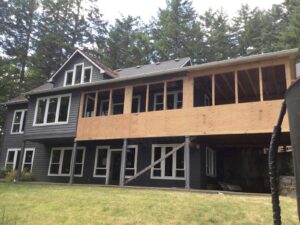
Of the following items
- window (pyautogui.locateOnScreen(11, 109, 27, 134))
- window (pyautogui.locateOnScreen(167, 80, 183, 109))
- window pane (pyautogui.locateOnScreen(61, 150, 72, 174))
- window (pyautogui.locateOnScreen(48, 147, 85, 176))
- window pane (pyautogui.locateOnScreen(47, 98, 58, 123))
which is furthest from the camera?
window (pyautogui.locateOnScreen(11, 109, 27, 134))

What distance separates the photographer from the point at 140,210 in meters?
8.34

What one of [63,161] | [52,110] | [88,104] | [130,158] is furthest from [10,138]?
[130,158]

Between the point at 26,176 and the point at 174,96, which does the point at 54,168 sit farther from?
the point at 174,96

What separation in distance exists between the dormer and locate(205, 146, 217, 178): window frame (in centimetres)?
682

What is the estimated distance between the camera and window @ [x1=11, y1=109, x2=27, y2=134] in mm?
22250

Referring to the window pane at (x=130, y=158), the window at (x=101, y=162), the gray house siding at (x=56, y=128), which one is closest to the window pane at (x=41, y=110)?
the gray house siding at (x=56, y=128)

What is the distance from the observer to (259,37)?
30.0m

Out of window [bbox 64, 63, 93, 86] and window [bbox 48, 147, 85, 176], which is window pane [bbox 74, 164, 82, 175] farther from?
window [bbox 64, 63, 93, 86]

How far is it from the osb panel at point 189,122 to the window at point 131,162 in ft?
7.28

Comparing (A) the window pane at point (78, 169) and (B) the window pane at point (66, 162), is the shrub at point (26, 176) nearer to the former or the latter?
(B) the window pane at point (66, 162)

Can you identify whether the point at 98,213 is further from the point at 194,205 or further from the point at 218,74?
the point at 218,74

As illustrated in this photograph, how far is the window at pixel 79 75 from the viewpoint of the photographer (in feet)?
63.0

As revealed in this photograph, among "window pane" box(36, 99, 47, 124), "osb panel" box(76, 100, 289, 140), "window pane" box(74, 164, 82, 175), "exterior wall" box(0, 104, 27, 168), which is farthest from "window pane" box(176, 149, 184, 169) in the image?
"exterior wall" box(0, 104, 27, 168)

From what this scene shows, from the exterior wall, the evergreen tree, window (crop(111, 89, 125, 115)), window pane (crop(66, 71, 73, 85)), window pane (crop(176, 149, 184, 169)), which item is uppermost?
the evergreen tree
